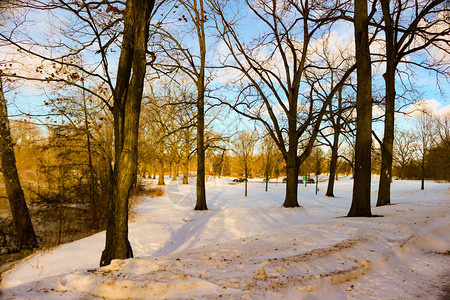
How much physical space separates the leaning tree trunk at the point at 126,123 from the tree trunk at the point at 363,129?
23.8 feet

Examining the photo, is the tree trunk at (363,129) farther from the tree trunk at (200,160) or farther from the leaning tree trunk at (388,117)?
the tree trunk at (200,160)

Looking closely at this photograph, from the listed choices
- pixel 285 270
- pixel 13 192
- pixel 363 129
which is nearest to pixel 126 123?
pixel 285 270

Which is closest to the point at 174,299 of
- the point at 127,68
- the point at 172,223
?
the point at 127,68

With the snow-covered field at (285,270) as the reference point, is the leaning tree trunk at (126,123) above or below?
above

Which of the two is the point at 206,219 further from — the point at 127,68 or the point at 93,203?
the point at 127,68

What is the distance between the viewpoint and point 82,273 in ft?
9.59

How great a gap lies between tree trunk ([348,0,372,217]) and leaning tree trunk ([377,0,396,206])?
426cm


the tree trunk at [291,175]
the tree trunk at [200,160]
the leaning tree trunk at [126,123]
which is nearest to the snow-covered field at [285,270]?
the leaning tree trunk at [126,123]

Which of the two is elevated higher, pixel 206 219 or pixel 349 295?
pixel 349 295

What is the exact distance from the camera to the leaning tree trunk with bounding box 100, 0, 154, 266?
14.1 ft

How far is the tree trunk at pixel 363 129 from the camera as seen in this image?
7957 millimetres

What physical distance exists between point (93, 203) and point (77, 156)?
2755 mm

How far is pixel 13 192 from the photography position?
8.38 metres

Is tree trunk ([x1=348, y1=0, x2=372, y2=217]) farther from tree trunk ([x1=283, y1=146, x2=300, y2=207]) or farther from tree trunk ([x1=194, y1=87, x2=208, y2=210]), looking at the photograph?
tree trunk ([x1=194, y1=87, x2=208, y2=210])
